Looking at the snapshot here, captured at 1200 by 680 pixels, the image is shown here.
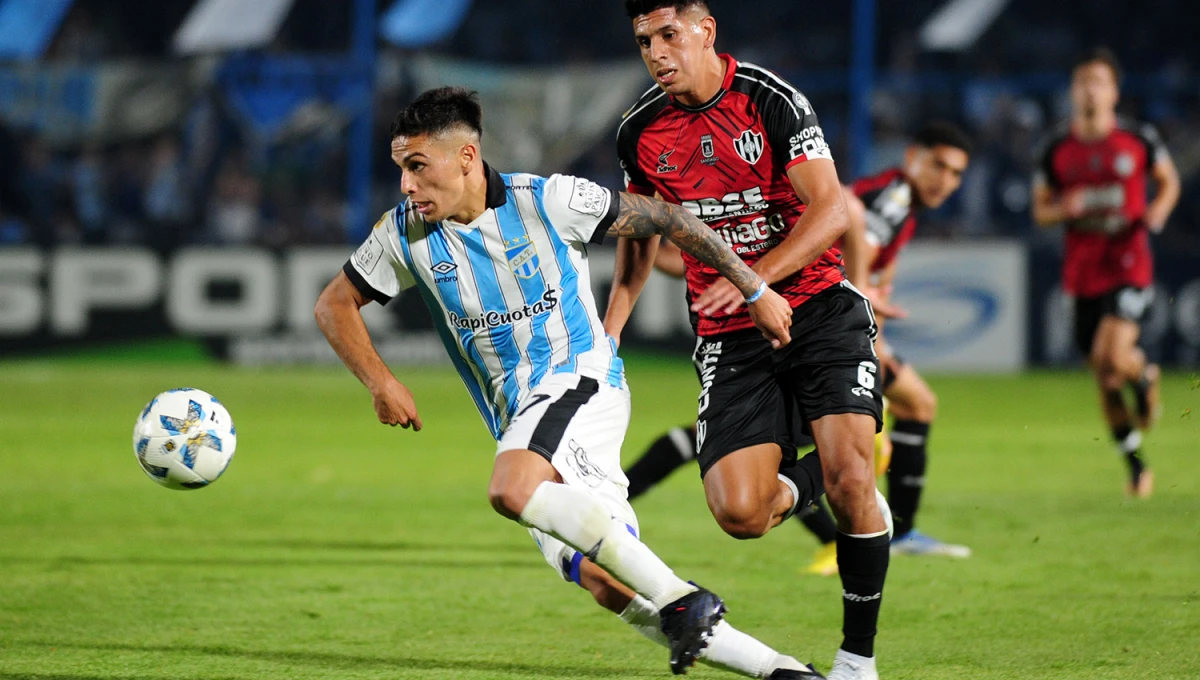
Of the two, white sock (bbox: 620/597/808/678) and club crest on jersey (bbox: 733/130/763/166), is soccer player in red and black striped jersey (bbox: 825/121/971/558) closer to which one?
club crest on jersey (bbox: 733/130/763/166)

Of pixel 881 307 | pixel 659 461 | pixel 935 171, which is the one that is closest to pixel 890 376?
pixel 881 307

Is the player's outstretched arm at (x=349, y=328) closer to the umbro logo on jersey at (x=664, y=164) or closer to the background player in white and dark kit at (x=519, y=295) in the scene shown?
the background player in white and dark kit at (x=519, y=295)

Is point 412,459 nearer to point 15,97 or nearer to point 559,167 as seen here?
point 559,167

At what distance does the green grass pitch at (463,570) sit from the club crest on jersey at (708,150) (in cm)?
169

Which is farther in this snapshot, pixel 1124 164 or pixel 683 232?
pixel 1124 164

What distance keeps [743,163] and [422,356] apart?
12558 mm

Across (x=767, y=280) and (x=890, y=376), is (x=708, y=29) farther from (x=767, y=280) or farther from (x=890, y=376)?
(x=890, y=376)

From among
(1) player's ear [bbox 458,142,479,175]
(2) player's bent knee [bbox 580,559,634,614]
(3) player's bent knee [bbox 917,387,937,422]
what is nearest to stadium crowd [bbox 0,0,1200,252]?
(3) player's bent knee [bbox 917,387,937,422]

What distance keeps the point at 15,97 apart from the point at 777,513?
635 inches

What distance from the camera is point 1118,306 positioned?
956 centimetres

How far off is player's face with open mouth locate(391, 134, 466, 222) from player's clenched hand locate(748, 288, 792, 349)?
100cm

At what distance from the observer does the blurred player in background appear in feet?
21.5

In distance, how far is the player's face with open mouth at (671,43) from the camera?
4836 mm

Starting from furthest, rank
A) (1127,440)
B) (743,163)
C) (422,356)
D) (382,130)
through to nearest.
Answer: (382,130) → (422,356) → (1127,440) → (743,163)
